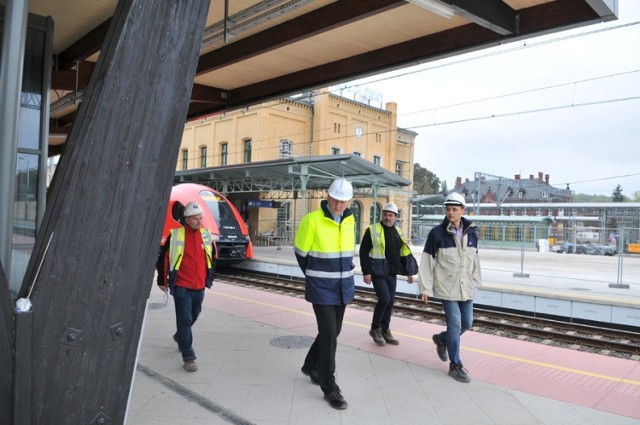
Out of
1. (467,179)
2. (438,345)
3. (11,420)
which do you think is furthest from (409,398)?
(467,179)

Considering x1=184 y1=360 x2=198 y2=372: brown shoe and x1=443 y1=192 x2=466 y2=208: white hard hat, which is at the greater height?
x1=443 y1=192 x2=466 y2=208: white hard hat

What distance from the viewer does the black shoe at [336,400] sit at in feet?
14.4

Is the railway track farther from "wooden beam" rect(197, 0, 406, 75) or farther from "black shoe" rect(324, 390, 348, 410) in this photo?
"wooden beam" rect(197, 0, 406, 75)

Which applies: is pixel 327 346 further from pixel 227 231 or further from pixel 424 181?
pixel 424 181

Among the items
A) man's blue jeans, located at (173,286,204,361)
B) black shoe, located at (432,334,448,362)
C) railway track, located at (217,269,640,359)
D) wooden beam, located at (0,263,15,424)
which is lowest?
railway track, located at (217,269,640,359)

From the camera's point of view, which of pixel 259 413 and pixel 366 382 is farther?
pixel 366 382

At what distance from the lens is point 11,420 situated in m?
2.01

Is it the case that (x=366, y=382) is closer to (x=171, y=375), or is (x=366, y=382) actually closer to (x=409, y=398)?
(x=409, y=398)

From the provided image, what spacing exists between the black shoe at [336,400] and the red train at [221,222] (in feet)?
39.4

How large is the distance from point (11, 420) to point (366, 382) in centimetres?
376

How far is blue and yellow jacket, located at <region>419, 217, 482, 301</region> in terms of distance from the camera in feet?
17.2

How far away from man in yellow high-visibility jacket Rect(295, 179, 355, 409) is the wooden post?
2.33 metres

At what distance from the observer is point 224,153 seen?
113 ft

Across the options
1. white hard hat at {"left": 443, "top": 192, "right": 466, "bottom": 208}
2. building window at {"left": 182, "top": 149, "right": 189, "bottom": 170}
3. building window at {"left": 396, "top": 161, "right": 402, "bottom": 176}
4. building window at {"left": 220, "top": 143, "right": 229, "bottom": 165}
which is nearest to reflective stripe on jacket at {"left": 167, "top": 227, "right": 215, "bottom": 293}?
white hard hat at {"left": 443, "top": 192, "right": 466, "bottom": 208}
